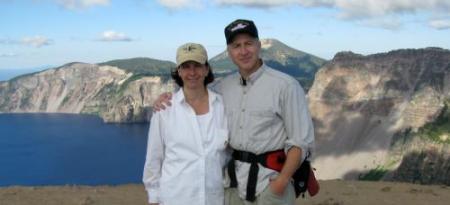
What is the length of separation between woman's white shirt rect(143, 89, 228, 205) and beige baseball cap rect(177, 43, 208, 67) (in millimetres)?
426

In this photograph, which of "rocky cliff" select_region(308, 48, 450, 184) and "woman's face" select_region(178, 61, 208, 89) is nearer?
"woman's face" select_region(178, 61, 208, 89)

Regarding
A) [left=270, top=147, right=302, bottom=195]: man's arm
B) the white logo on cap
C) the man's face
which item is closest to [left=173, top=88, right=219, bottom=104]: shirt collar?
the man's face

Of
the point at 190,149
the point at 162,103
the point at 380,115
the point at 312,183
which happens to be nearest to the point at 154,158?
the point at 190,149

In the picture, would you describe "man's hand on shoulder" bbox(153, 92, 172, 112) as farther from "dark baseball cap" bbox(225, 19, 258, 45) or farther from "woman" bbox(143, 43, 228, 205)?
"dark baseball cap" bbox(225, 19, 258, 45)

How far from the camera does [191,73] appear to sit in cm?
637

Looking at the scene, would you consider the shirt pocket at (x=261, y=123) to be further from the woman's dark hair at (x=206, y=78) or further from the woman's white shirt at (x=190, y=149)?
the woman's dark hair at (x=206, y=78)

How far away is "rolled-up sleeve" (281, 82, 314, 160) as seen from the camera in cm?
626

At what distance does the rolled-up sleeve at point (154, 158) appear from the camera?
6445 millimetres

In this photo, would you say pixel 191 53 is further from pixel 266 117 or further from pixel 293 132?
pixel 293 132

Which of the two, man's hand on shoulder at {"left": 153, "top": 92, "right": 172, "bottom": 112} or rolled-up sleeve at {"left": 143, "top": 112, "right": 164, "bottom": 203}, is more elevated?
man's hand on shoulder at {"left": 153, "top": 92, "right": 172, "bottom": 112}

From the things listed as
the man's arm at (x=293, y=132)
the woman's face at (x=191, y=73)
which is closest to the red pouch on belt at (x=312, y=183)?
the man's arm at (x=293, y=132)

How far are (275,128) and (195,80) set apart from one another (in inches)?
43.6

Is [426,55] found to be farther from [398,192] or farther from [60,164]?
[398,192]

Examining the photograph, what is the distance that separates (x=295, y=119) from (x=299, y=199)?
13.2 meters
